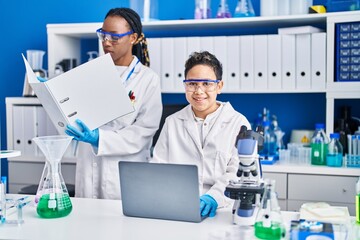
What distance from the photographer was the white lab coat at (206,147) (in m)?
1.76

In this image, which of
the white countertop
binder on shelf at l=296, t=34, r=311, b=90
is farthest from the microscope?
binder on shelf at l=296, t=34, r=311, b=90

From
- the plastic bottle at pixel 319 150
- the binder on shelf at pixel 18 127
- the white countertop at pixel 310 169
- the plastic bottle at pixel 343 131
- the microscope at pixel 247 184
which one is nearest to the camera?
the microscope at pixel 247 184

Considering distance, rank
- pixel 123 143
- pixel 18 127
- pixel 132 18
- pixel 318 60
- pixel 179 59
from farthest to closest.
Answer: pixel 18 127, pixel 179 59, pixel 318 60, pixel 132 18, pixel 123 143

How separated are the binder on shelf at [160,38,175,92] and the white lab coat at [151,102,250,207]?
100cm

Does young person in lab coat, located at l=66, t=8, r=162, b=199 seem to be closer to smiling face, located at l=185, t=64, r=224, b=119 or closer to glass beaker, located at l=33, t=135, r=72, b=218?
smiling face, located at l=185, t=64, r=224, b=119

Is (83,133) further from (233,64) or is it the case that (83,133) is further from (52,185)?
(233,64)

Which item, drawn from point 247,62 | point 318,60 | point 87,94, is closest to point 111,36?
point 87,94

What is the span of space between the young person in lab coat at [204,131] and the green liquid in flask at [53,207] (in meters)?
0.44

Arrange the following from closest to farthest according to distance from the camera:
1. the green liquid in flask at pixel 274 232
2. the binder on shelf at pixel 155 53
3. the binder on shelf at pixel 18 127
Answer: the green liquid in flask at pixel 274 232, the binder on shelf at pixel 155 53, the binder on shelf at pixel 18 127

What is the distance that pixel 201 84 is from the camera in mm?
1787

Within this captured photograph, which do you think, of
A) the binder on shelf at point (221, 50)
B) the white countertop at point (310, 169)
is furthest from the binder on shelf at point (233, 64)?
the white countertop at point (310, 169)

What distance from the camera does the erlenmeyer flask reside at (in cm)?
129

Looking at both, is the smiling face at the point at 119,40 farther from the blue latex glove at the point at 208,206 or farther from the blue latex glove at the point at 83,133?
the blue latex glove at the point at 208,206

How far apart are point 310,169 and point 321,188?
0.11 m
